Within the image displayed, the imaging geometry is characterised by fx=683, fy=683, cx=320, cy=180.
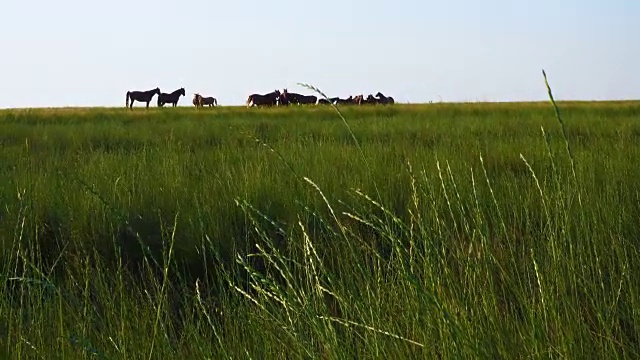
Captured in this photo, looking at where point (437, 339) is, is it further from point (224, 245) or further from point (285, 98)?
point (285, 98)

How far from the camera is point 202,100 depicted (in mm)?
26875

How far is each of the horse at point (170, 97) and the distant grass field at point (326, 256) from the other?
753 inches

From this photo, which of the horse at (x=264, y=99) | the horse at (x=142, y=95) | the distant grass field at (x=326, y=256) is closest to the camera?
the distant grass field at (x=326, y=256)

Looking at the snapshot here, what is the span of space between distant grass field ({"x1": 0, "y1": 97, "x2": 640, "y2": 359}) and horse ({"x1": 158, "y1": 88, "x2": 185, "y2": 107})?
62.8 ft

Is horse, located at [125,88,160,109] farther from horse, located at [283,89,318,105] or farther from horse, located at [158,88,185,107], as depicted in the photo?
horse, located at [283,89,318,105]

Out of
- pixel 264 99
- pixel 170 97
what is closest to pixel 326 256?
pixel 264 99

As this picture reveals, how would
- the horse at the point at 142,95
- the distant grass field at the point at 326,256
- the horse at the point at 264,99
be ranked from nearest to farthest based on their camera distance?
the distant grass field at the point at 326,256, the horse at the point at 264,99, the horse at the point at 142,95

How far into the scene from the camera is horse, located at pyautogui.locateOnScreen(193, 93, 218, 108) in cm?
2641

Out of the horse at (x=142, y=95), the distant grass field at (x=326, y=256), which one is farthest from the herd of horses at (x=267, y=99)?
the distant grass field at (x=326, y=256)

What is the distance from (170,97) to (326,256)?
23580mm

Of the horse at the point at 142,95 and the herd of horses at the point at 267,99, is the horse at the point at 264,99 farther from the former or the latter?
the horse at the point at 142,95

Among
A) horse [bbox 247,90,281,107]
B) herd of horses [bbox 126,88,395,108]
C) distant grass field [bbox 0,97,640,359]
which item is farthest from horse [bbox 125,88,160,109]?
distant grass field [bbox 0,97,640,359]

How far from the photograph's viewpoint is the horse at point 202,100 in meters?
26.4

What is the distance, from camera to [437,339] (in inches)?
58.9
